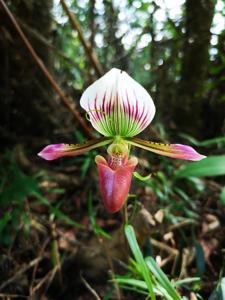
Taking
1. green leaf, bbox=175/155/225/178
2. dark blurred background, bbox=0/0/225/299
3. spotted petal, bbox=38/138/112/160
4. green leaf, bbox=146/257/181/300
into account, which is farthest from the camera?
dark blurred background, bbox=0/0/225/299

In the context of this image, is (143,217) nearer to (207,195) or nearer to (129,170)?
(129,170)

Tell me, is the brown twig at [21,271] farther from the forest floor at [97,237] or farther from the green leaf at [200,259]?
the green leaf at [200,259]

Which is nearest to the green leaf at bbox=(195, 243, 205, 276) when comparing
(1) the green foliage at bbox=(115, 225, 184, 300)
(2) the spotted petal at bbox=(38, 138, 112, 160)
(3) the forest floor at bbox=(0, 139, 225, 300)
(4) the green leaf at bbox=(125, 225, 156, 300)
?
(3) the forest floor at bbox=(0, 139, 225, 300)

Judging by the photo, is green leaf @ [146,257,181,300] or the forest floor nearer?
green leaf @ [146,257,181,300]

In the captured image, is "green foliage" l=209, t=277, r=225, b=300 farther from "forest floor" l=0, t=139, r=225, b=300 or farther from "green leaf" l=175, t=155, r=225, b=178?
"green leaf" l=175, t=155, r=225, b=178

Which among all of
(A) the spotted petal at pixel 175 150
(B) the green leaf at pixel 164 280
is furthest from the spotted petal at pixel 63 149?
(B) the green leaf at pixel 164 280

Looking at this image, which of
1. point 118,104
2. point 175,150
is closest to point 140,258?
point 175,150

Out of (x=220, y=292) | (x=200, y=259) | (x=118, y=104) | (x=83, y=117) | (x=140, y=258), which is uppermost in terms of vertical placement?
(x=118, y=104)

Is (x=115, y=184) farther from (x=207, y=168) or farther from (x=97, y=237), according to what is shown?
(x=97, y=237)
